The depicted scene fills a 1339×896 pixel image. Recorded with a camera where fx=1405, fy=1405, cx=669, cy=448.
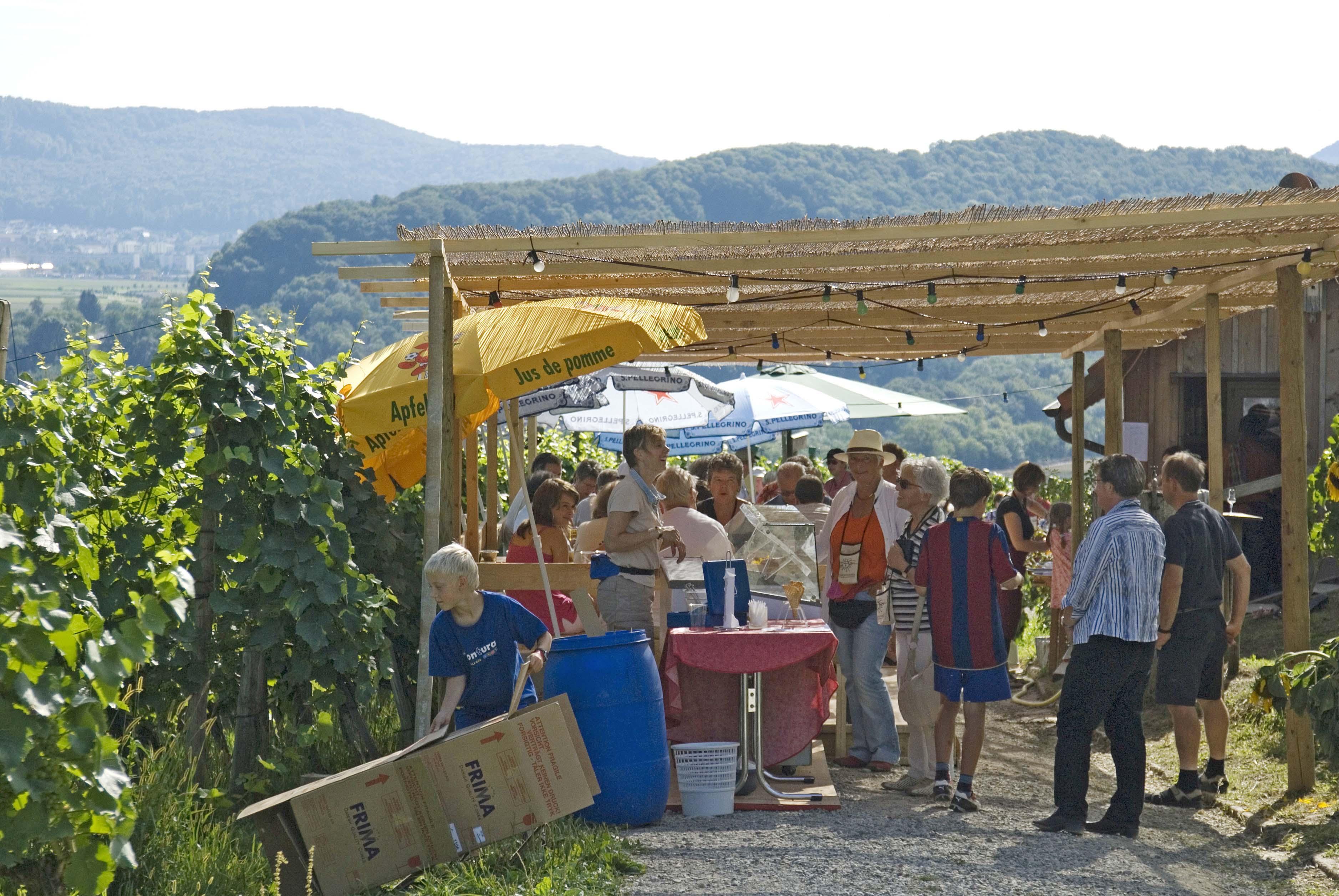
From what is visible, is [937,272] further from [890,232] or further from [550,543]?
[550,543]

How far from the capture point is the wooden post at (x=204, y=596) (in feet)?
19.7

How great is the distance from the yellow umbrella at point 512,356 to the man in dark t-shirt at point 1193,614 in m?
2.34

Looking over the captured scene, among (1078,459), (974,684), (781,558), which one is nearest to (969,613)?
(974,684)

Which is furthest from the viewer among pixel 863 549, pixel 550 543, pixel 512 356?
pixel 550 543

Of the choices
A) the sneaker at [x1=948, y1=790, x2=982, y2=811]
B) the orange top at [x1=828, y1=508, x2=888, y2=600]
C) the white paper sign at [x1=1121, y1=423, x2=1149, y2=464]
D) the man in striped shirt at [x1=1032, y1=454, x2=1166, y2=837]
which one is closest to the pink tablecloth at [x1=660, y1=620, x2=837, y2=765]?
the orange top at [x1=828, y1=508, x2=888, y2=600]

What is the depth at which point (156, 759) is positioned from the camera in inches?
225

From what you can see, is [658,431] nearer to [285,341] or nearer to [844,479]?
[285,341]

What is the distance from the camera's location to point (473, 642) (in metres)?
5.54

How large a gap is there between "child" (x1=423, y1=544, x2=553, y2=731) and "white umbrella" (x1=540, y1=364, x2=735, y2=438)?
7222mm

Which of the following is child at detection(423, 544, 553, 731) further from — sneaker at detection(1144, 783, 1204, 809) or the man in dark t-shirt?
sneaker at detection(1144, 783, 1204, 809)

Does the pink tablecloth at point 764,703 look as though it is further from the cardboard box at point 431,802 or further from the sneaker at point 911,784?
the cardboard box at point 431,802

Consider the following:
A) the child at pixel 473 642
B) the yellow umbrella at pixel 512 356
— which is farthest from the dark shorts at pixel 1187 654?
the child at pixel 473 642

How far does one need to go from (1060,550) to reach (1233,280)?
3.50 meters

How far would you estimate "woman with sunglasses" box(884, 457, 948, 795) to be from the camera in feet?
21.8
